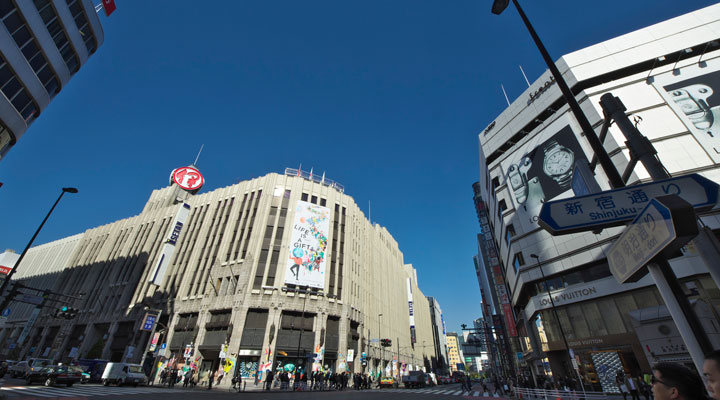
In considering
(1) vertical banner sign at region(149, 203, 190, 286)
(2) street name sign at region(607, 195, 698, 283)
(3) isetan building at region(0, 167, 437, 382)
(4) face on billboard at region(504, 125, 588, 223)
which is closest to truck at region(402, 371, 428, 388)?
(3) isetan building at region(0, 167, 437, 382)

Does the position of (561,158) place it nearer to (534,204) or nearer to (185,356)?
(534,204)

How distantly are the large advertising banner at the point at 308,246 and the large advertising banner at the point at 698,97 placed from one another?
4005 centimetres

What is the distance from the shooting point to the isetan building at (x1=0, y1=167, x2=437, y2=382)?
35.5 meters

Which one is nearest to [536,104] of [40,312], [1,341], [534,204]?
[534,204]

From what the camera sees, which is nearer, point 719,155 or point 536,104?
point 719,155

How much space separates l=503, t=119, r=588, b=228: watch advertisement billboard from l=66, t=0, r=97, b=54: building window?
163 ft

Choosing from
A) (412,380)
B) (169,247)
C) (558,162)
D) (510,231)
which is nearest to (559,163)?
(558,162)

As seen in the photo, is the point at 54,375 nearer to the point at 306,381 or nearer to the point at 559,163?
the point at 306,381

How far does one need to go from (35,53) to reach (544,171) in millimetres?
49808

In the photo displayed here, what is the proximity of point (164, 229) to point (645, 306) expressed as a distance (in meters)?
63.7

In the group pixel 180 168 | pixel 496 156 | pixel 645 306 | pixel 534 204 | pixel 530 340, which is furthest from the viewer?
pixel 180 168

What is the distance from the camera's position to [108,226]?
61.4 m

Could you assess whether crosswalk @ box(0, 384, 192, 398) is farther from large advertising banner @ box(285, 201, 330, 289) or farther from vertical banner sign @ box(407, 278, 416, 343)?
vertical banner sign @ box(407, 278, 416, 343)

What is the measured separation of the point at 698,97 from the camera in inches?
993
